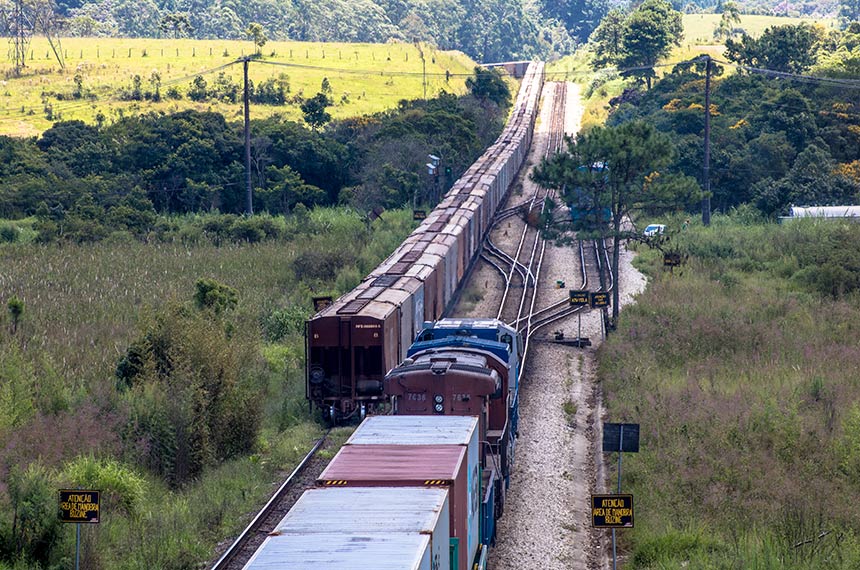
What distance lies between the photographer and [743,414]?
22.4 meters

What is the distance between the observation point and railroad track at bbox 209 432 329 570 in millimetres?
17219

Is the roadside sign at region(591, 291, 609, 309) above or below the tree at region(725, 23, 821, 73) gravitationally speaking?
below

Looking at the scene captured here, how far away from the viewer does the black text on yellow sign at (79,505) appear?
1421 cm

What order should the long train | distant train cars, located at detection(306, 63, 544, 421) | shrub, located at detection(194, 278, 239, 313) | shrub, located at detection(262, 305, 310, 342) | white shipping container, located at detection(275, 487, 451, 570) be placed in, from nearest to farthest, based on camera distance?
the long train < white shipping container, located at detection(275, 487, 451, 570) < distant train cars, located at detection(306, 63, 544, 421) < shrub, located at detection(194, 278, 239, 313) < shrub, located at detection(262, 305, 310, 342)

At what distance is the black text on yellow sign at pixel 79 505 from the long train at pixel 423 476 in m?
3.47

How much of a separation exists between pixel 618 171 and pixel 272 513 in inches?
793

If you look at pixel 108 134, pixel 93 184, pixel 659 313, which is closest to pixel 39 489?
pixel 659 313

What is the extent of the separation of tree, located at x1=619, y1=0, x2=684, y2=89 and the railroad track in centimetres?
8430

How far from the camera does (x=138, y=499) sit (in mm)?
19297

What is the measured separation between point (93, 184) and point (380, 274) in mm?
33571


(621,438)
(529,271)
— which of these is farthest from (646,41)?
(621,438)

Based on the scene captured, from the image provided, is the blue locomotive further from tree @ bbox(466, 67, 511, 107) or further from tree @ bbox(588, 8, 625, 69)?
tree @ bbox(588, 8, 625, 69)

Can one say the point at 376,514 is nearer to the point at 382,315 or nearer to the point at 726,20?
the point at 382,315

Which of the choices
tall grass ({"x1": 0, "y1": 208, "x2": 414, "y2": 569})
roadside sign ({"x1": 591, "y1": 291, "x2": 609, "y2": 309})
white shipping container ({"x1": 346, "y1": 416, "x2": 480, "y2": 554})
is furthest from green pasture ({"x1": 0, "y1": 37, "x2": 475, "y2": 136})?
white shipping container ({"x1": 346, "y1": 416, "x2": 480, "y2": 554})
